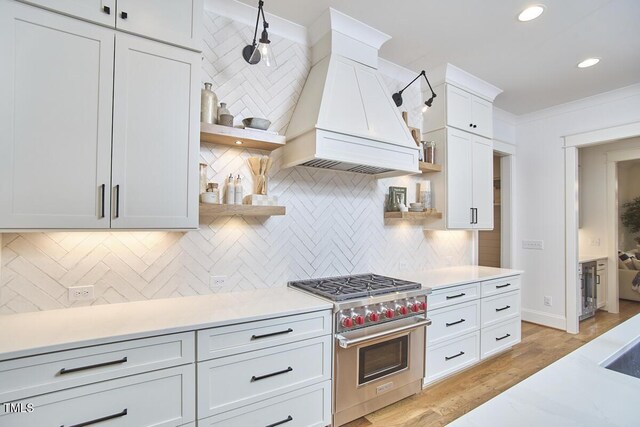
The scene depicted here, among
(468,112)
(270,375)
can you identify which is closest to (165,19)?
(270,375)

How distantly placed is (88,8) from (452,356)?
3.46 metres

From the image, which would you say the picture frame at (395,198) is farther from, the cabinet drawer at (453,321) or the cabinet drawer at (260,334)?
the cabinet drawer at (260,334)

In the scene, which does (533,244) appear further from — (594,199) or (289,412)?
(289,412)

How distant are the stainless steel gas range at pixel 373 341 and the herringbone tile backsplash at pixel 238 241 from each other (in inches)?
13.5

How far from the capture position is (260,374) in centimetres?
180

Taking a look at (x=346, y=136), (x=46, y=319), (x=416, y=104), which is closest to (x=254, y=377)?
(x=46, y=319)

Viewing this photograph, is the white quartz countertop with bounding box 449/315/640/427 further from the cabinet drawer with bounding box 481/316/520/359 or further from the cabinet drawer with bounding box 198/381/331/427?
the cabinet drawer with bounding box 481/316/520/359

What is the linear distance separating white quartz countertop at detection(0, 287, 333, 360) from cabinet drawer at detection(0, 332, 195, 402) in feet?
0.12

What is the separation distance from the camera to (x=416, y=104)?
350 centimetres

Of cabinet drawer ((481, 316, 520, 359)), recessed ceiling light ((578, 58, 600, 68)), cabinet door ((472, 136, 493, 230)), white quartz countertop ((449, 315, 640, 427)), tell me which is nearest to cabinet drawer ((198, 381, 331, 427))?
white quartz countertop ((449, 315, 640, 427))

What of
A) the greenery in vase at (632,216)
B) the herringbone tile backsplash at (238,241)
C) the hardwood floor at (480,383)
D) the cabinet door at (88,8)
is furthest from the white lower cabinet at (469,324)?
the greenery in vase at (632,216)

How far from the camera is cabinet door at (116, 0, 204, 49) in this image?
5.55ft

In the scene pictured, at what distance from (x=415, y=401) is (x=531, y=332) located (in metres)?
2.55

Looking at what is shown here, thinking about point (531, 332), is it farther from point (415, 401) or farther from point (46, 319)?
point (46, 319)
